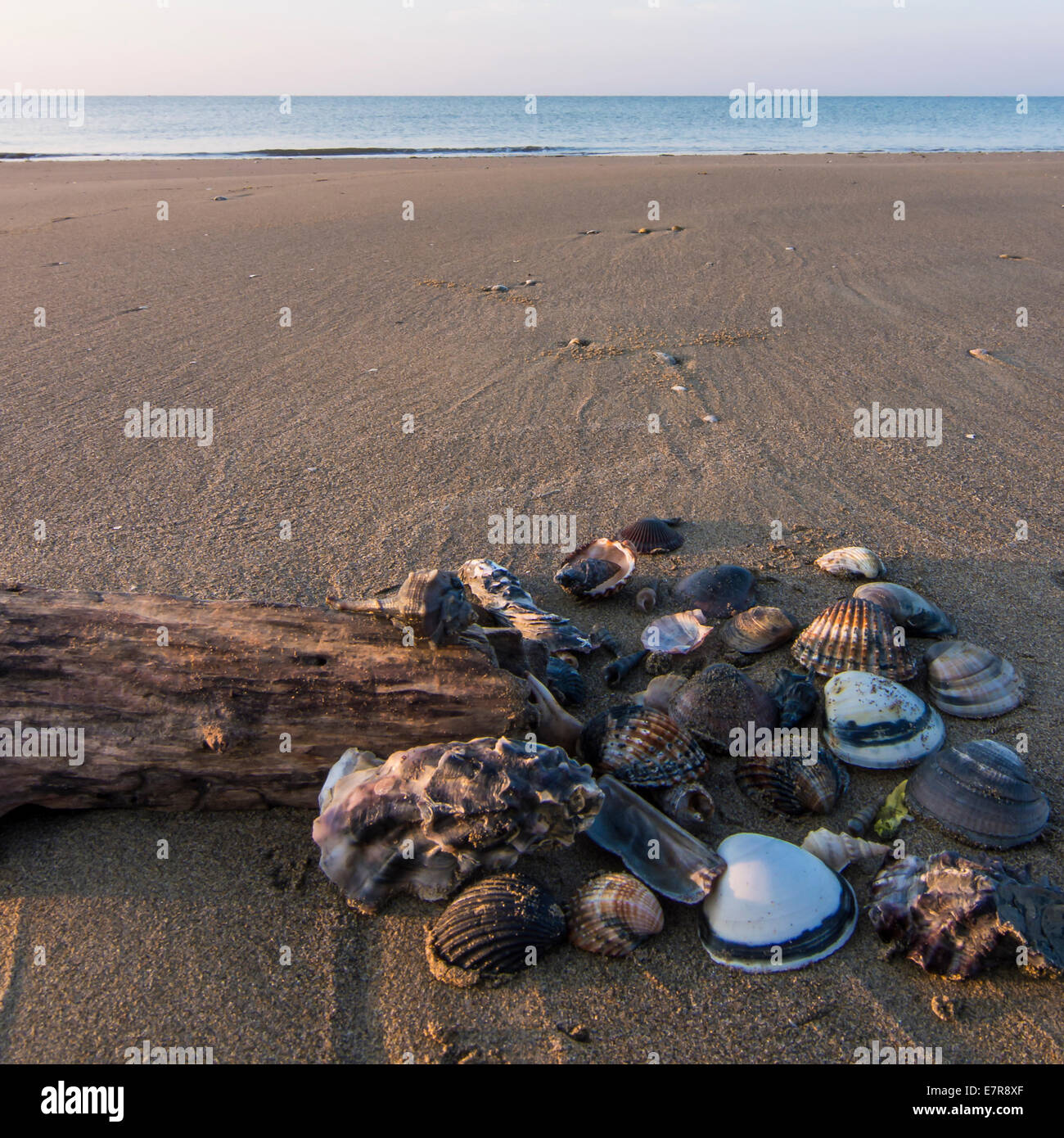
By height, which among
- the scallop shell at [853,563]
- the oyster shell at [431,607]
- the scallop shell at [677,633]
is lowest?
the scallop shell at [677,633]

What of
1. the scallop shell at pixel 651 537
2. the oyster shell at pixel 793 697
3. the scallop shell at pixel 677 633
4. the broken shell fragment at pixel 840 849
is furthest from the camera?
the scallop shell at pixel 651 537

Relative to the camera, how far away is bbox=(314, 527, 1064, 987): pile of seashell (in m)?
2.25

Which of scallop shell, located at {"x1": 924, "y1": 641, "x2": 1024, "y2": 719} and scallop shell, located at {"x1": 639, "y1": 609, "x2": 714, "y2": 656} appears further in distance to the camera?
scallop shell, located at {"x1": 639, "y1": 609, "x2": 714, "y2": 656}

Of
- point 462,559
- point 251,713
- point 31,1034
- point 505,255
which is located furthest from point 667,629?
point 505,255

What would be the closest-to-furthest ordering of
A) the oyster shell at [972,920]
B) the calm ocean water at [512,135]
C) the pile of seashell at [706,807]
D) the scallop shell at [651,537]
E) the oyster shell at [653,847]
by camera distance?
1. the oyster shell at [972,920]
2. the pile of seashell at [706,807]
3. the oyster shell at [653,847]
4. the scallop shell at [651,537]
5. the calm ocean water at [512,135]

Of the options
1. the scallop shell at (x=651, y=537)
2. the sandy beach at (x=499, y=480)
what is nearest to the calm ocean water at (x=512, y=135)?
the sandy beach at (x=499, y=480)

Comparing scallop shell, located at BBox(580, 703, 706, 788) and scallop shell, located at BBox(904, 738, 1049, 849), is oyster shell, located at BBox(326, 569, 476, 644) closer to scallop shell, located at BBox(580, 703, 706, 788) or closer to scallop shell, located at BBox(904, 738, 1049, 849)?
scallop shell, located at BBox(580, 703, 706, 788)

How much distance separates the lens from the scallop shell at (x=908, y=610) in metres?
3.52

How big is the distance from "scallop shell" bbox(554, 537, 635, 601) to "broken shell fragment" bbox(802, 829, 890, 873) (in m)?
1.64

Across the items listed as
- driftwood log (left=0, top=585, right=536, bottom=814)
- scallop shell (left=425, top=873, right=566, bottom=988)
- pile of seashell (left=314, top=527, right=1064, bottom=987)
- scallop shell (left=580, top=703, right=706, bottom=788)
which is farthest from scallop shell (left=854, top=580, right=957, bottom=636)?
scallop shell (left=425, top=873, right=566, bottom=988)

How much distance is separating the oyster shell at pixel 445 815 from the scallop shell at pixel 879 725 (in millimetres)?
1133

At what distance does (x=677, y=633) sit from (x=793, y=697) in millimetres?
626

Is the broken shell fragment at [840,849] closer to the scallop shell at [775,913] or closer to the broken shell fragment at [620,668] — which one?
the scallop shell at [775,913]

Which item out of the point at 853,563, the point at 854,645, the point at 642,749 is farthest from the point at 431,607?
the point at 853,563
